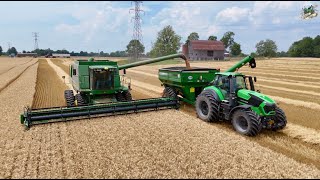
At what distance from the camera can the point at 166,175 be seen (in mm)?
6551

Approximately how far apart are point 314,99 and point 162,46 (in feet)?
242

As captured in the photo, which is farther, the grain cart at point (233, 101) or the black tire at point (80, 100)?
the black tire at point (80, 100)

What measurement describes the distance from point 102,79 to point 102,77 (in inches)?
3.6

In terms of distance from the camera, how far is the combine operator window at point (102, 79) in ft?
43.3

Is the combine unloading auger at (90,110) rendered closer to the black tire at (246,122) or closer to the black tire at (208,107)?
the black tire at (208,107)

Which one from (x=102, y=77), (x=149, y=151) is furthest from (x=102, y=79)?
(x=149, y=151)

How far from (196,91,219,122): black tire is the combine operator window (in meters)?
4.33

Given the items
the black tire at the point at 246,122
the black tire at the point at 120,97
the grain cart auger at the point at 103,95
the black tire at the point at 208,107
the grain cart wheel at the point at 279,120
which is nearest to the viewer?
the black tire at the point at 246,122

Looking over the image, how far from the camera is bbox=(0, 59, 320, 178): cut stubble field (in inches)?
267

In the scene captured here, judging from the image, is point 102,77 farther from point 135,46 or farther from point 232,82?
point 135,46

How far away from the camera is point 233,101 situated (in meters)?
10.4

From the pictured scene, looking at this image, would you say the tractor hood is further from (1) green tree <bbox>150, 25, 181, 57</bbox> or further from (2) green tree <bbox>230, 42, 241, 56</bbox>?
(2) green tree <bbox>230, 42, 241, 56</bbox>

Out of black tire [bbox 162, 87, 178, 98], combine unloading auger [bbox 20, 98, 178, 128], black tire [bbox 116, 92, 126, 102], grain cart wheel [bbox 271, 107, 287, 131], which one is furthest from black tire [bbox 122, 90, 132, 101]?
grain cart wheel [bbox 271, 107, 287, 131]

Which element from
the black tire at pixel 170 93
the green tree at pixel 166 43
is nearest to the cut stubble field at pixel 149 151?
the black tire at pixel 170 93
